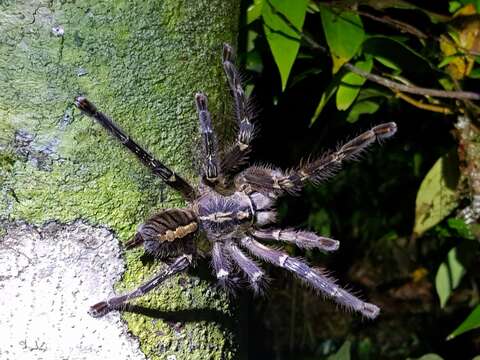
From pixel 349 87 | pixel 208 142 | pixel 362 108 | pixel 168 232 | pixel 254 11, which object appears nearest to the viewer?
pixel 168 232

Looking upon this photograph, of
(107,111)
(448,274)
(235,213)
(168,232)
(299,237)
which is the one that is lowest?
(448,274)

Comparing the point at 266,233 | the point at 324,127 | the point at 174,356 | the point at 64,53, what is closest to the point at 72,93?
the point at 64,53

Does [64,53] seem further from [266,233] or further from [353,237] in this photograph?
[353,237]

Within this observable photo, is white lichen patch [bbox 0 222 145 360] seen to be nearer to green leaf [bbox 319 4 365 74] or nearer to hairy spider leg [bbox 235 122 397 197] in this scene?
hairy spider leg [bbox 235 122 397 197]

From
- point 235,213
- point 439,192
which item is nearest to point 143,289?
point 235,213

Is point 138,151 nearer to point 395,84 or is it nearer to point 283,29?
point 283,29

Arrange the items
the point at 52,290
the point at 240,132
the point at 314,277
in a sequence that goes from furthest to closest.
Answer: the point at 314,277, the point at 240,132, the point at 52,290

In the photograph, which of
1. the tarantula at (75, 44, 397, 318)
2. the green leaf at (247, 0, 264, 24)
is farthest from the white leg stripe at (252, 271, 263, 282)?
the green leaf at (247, 0, 264, 24)
